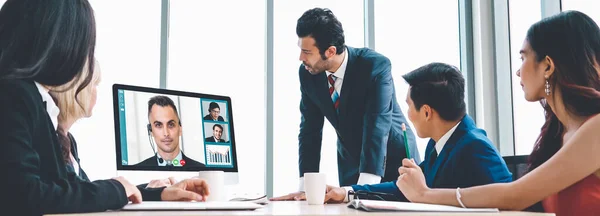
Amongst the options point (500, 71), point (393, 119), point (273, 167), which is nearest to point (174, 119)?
point (393, 119)

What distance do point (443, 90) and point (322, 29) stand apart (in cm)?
108

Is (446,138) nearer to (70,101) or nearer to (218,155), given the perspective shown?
(218,155)

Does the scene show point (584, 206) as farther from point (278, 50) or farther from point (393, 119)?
point (278, 50)

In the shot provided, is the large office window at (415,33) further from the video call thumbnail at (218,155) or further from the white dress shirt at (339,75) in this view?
the video call thumbnail at (218,155)

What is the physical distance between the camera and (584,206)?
1434 mm

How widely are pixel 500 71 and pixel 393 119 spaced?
1.61 meters

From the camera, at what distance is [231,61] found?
13.7 feet

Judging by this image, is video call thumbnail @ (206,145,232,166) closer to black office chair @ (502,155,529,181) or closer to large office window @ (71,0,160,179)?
black office chair @ (502,155,529,181)

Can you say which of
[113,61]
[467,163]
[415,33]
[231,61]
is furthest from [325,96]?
[415,33]

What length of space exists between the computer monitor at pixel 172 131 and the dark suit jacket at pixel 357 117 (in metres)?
0.76

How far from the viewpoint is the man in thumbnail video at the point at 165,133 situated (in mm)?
2002

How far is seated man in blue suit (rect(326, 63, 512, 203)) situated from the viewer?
70.9 inches

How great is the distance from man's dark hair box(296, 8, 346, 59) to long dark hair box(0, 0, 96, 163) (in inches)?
68.3

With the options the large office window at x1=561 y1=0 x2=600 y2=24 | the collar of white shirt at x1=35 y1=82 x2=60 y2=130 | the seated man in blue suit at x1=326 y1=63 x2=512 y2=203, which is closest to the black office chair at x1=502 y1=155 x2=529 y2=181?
the seated man in blue suit at x1=326 y1=63 x2=512 y2=203
